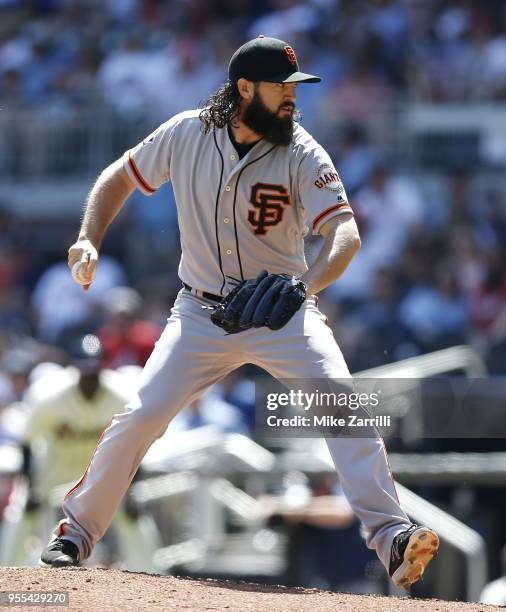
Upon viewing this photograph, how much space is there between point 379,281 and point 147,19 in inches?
211

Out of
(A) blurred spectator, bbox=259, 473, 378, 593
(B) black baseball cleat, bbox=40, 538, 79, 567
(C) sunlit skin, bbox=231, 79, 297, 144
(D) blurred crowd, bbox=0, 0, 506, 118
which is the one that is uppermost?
(D) blurred crowd, bbox=0, 0, 506, 118

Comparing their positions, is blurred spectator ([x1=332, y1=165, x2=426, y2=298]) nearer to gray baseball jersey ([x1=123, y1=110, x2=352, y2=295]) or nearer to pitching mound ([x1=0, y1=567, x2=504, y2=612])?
gray baseball jersey ([x1=123, y1=110, x2=352, y2=295])

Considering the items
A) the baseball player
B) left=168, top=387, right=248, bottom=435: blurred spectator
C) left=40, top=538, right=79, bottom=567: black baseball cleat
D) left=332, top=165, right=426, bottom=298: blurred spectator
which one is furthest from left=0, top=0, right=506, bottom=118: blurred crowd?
left=40, top=538, right=79, bottom=567: black baseball cleat

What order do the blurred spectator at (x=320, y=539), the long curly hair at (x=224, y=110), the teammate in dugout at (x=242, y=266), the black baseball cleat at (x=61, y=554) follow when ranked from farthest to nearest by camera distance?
the blurred spectator at (x=320, y=539)
the long curly hair at (x=224, y=110)
the black baseball cleat at (x=61, y=554)
the teammate in dugout at (x=242, y=266)

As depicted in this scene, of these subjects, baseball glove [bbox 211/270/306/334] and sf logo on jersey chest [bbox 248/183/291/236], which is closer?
baseball glove [bbox 211/270/306/334]

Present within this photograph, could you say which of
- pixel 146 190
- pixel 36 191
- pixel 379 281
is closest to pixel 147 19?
pixel 36 191

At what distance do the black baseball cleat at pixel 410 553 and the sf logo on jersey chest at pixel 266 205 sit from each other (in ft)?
4.00

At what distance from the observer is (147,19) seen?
551 inches

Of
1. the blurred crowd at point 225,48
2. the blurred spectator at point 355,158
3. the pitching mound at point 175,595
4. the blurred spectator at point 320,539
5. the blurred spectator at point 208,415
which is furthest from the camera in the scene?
the blurred crowd at point 225,48

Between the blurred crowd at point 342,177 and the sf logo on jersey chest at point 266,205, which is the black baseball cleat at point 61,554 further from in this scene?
the blurred crowd at point 342,177

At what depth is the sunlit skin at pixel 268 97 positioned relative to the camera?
4621 mm

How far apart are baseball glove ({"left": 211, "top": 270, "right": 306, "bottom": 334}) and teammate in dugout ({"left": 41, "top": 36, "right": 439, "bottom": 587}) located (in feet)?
0.03

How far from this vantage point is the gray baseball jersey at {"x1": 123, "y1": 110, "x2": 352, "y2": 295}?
457cm

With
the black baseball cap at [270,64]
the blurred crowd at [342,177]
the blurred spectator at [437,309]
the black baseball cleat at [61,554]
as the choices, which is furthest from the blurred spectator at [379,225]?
the black baseball cleat at [61,554]
